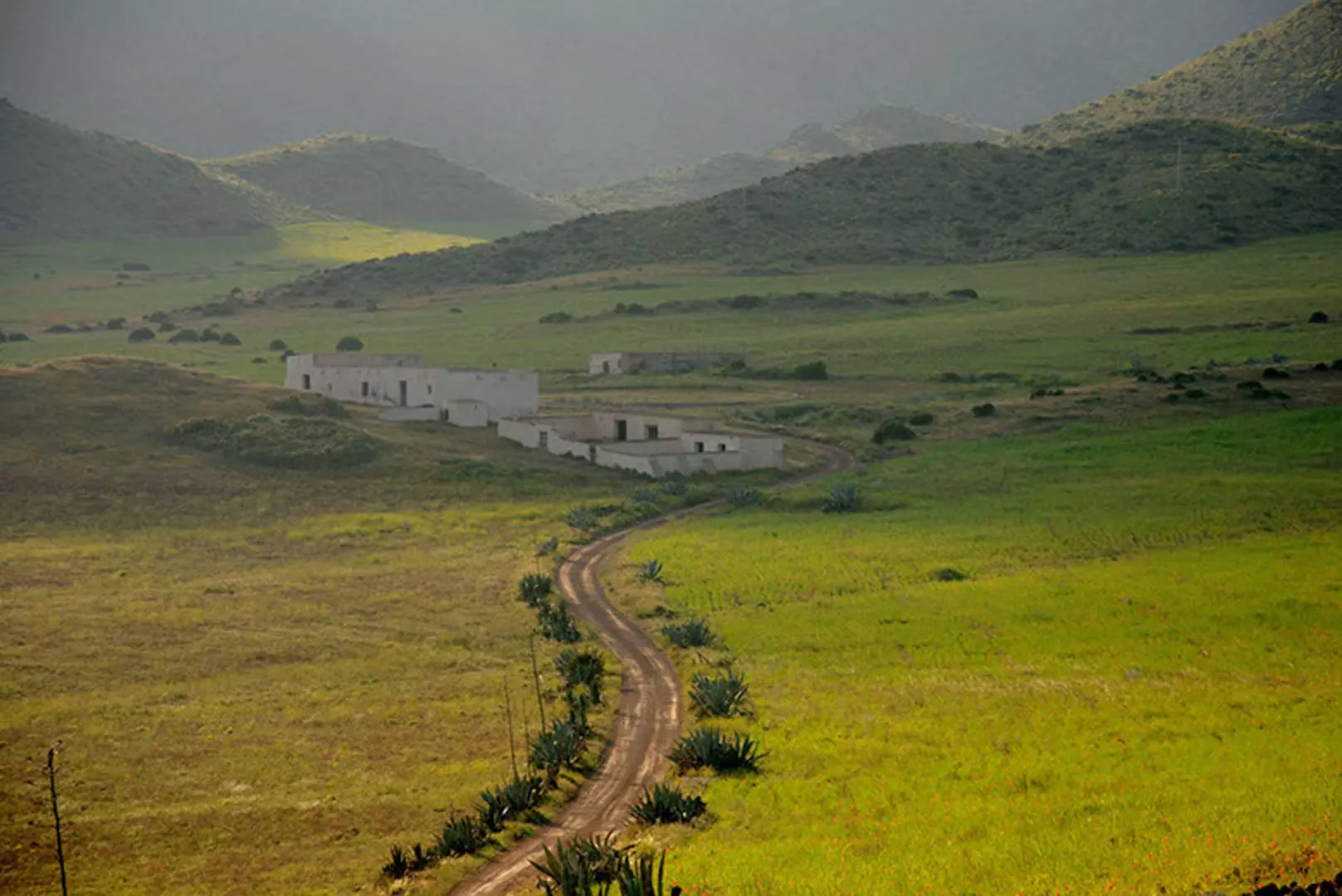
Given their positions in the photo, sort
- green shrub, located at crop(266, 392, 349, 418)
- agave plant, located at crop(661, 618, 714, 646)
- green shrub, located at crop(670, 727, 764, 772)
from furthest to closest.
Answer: green shrub, located at crop(266, 392, 349, 418), agave plant, located at crop(661, 618, 714, 646), green shrub, located at crop(670, 727, 764, 772)

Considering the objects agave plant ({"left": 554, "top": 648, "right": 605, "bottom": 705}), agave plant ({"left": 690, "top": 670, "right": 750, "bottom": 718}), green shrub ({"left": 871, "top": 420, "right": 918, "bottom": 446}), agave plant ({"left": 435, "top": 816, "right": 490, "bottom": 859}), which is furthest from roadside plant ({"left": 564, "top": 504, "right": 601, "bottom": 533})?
agave plant ({"left": 435, "top": 816, "right": 490, "bottom": 859})

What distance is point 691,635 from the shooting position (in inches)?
1101

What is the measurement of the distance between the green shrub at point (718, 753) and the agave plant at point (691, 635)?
23.9 feet

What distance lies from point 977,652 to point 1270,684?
19.7ft

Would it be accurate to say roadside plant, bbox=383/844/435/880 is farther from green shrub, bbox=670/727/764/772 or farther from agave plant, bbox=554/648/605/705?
agave plant, bbox=554/648/605/705

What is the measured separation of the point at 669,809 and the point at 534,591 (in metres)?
16.2

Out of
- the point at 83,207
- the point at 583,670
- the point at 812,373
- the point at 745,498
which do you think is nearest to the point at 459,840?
the point at 583,670

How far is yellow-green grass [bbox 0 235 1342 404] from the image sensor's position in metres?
78.4

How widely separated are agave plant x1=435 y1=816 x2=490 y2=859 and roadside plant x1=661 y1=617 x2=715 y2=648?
1086 centimetres

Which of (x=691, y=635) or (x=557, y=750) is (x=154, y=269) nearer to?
(x=691, y=635)

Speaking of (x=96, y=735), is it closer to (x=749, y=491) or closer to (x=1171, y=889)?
(x=1171, y=889)

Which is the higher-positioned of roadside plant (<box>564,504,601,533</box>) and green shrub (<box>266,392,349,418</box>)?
green shrub (<box>266,392,349,418</box>)

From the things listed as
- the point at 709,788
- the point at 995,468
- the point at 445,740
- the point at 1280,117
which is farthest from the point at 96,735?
the point at 1280,117

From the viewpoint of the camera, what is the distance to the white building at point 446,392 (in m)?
66.6
